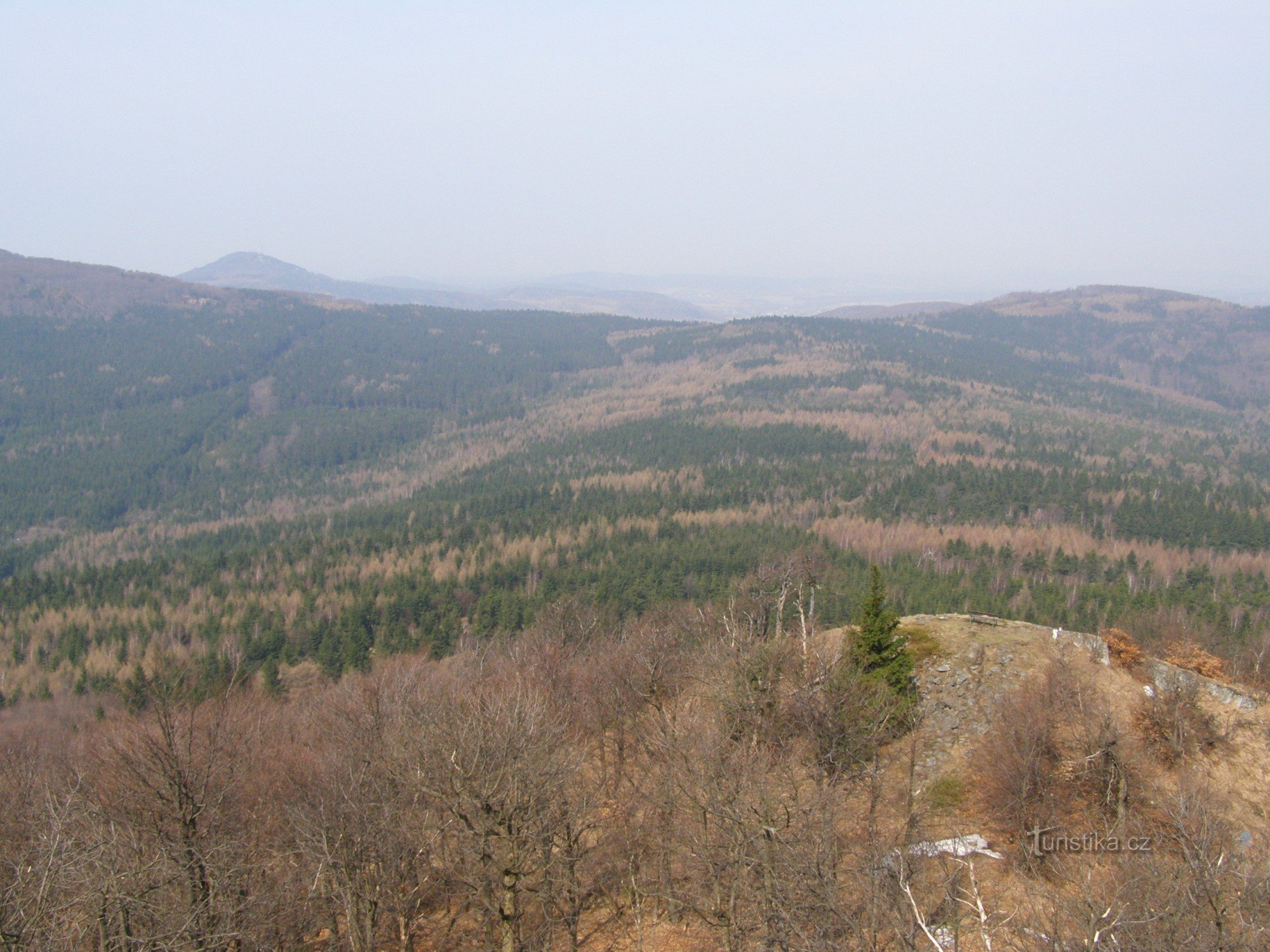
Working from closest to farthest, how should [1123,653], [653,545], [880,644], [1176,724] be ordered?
[1176,724]
[880,644]
[1123,653]
[653,545]

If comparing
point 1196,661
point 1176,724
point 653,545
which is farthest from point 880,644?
point 653,545

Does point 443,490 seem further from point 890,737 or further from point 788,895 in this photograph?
point 788,895

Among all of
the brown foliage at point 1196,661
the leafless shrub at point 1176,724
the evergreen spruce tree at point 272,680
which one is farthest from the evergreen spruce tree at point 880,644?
the evergreen spruce tree at point 272,680

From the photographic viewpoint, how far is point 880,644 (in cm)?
3075

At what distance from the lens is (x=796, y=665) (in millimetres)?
31797

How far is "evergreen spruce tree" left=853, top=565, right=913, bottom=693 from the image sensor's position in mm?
30375

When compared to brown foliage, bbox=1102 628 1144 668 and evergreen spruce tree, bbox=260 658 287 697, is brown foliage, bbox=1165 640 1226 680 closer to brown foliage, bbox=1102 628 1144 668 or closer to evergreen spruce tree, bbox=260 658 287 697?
brown foliage, bbox=1102 628 1144 668

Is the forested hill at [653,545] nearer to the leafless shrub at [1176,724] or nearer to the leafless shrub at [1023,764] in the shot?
the leafless shrub at [1176,724]

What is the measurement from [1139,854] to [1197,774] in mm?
12185

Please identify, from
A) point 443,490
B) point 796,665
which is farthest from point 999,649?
point 443,490

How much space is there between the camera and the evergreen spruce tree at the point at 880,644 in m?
30.4

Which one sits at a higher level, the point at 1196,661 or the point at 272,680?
the point at 1196,661

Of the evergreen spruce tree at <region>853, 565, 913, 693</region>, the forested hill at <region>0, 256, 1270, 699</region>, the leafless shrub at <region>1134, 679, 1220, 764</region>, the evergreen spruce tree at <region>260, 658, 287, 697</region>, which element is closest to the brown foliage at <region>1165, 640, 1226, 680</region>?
the leafless shrub at <region>1134, 679, 1220, 764</region>

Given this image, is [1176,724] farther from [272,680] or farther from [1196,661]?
[272,680]
